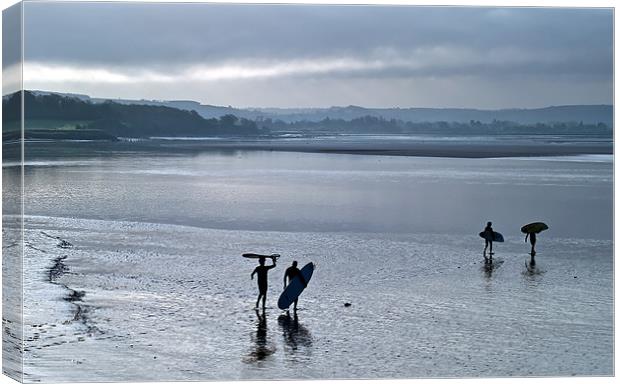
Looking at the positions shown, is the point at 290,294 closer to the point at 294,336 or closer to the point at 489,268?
the point at 294,336

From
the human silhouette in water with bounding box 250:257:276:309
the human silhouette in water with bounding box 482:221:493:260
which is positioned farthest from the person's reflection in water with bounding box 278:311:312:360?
the human silhouette in water with bounding box 482:221:493:260

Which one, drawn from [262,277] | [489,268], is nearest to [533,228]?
[489,268]

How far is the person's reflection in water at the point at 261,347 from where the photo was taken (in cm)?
1530

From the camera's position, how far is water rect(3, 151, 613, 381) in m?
15.4

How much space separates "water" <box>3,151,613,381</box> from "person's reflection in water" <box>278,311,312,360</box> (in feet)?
0.16

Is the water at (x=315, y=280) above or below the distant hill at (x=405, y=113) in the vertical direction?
below

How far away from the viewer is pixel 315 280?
67.9ft

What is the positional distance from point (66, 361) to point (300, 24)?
7.68 meters

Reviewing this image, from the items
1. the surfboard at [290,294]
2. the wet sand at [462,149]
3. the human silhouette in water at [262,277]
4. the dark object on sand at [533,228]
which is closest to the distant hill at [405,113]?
the dark object on sand at [533,228]

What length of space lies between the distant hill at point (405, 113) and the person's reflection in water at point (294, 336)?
5.81 m

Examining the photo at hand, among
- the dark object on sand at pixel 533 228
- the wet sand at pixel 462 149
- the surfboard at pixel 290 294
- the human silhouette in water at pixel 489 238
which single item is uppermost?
the wet sand at pixel 462 149

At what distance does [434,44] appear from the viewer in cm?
2091

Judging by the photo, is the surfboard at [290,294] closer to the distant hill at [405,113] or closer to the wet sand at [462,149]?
the distant hill at [405,113]

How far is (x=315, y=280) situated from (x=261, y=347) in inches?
196
